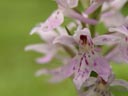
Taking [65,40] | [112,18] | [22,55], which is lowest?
[65,40]

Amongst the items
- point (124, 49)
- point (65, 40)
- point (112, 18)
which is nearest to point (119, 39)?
point (124, 49)

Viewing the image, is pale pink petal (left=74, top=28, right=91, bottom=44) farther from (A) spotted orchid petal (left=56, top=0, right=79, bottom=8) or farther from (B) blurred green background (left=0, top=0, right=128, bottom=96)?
(B) blurred green background (left=0, top=0, right=128, bottom=96)

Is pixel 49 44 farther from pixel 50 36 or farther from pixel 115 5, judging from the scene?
pixel 115 5

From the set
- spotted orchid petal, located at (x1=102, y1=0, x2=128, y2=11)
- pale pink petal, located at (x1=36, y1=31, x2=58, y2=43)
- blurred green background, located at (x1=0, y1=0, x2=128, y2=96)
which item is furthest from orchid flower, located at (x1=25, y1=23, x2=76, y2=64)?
blurred green background, located at (x1=0, y1=0, x2=128, y2=96)

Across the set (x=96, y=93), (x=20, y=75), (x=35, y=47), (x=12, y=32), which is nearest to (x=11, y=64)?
(x=20, y=75)

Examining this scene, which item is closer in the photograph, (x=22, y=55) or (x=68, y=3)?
(x=68, y=3)

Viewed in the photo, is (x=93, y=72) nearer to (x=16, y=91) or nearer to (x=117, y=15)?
(x=117, y=15)
